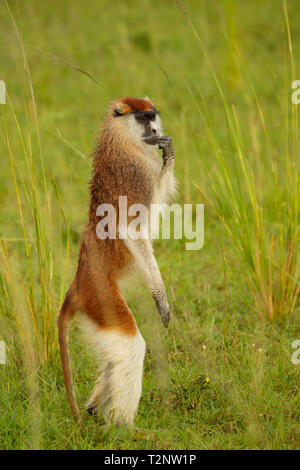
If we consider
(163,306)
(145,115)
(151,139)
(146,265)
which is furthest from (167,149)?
(163,306)

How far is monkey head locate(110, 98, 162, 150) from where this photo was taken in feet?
9.53

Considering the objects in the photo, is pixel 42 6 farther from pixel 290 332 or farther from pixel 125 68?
pixel 290 332

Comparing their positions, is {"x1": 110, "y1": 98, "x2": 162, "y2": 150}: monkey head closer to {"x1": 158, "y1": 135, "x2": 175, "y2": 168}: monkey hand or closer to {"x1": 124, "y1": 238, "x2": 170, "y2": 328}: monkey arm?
{"x1": 158, "y1": 135, "x2": 175, "y2": 168}: monkey hand

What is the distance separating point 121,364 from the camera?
255 cm

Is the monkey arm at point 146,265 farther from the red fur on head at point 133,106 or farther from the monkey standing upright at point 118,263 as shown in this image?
the red fur on head at point 133,106

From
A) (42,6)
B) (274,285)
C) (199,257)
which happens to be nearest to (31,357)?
(274,285)

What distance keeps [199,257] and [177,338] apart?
1.14 meters

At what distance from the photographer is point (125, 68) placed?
7.44 metres

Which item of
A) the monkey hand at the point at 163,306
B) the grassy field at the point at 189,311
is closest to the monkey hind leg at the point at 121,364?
the grassy field at the point at 189,311

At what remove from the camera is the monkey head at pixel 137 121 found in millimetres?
2904

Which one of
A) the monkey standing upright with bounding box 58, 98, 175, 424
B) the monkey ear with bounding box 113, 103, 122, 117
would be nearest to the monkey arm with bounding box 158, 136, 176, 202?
the monkey standing upright with bounding box 58, 98, 175, 424

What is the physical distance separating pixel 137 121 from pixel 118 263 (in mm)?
729

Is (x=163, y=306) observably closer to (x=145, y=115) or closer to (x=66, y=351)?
(x=66, y=351)

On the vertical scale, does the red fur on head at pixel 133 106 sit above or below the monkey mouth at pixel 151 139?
above
